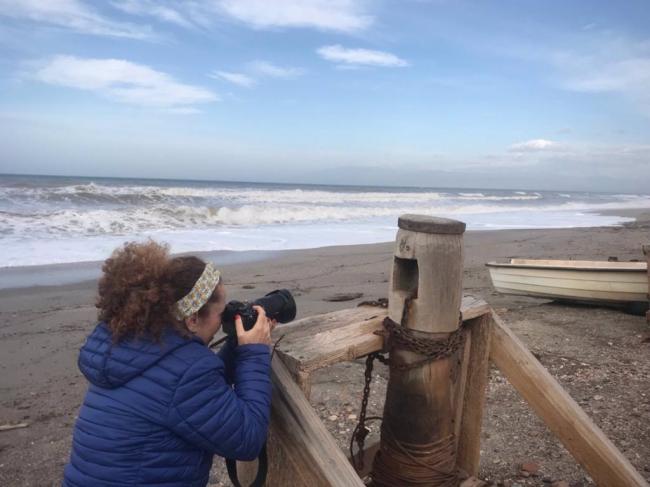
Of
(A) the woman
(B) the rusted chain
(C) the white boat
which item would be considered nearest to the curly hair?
(A) the woman

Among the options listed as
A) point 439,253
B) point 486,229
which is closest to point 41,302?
point 439,253

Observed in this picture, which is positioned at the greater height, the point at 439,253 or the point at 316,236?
the point at 439,253

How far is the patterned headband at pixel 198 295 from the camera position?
167 cm

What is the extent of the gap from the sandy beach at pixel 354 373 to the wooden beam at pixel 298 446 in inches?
66.9

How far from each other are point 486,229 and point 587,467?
1819 cm

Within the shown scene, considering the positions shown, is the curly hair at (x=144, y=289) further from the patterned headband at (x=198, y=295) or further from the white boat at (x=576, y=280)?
the white boat at (x=576, y=280)

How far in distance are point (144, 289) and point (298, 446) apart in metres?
0.68

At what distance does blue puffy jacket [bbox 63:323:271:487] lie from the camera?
157cm

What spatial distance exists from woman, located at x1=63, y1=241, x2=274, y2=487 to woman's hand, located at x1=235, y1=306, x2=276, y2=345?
0.03 m

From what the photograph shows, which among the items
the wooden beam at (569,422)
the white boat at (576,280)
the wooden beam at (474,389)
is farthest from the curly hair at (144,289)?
the white boat at (576,280)

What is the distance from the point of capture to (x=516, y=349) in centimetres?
243

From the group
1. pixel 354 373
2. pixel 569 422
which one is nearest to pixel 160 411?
pixel 569 422

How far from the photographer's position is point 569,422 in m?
2.37

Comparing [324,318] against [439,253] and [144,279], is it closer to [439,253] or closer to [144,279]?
[439,253]
